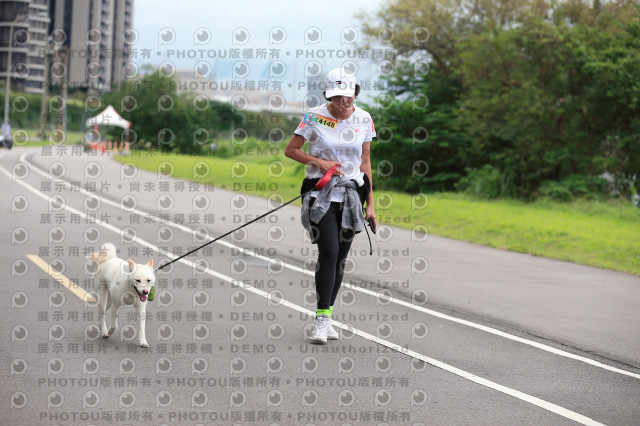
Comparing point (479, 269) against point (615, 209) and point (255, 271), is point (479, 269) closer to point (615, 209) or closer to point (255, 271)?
point (255, 271)

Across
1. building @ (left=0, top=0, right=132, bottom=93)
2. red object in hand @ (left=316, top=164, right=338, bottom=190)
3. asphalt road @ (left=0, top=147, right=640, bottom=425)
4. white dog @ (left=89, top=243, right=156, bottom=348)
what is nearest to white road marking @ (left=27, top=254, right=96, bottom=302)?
asphalt road @ (left=0, top=147, right=640, bottom=425)

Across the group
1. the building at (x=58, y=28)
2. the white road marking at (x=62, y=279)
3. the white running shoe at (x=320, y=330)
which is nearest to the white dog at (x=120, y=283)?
the white running shoe at (x=320, y=330)

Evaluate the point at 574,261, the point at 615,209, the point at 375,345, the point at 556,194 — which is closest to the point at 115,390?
the point at 375,345

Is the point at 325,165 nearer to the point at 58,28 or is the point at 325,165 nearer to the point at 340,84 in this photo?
the point at 340,84

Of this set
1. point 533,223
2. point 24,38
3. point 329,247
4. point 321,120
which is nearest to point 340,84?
point 321,120

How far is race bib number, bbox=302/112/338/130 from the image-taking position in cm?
718

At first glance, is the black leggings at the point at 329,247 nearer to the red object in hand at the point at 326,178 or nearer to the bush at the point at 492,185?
the red object in hand at the point at 326,178

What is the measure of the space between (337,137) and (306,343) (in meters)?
1.66

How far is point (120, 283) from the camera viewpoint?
21.8 feet

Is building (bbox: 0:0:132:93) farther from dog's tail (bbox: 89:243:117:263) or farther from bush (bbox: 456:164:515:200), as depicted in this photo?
dog's tail (bbox: 89:243:117:263)

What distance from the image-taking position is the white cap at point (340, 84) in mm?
6984

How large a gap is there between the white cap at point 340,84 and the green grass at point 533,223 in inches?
336

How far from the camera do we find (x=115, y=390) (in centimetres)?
561

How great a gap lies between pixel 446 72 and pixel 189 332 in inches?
1171
